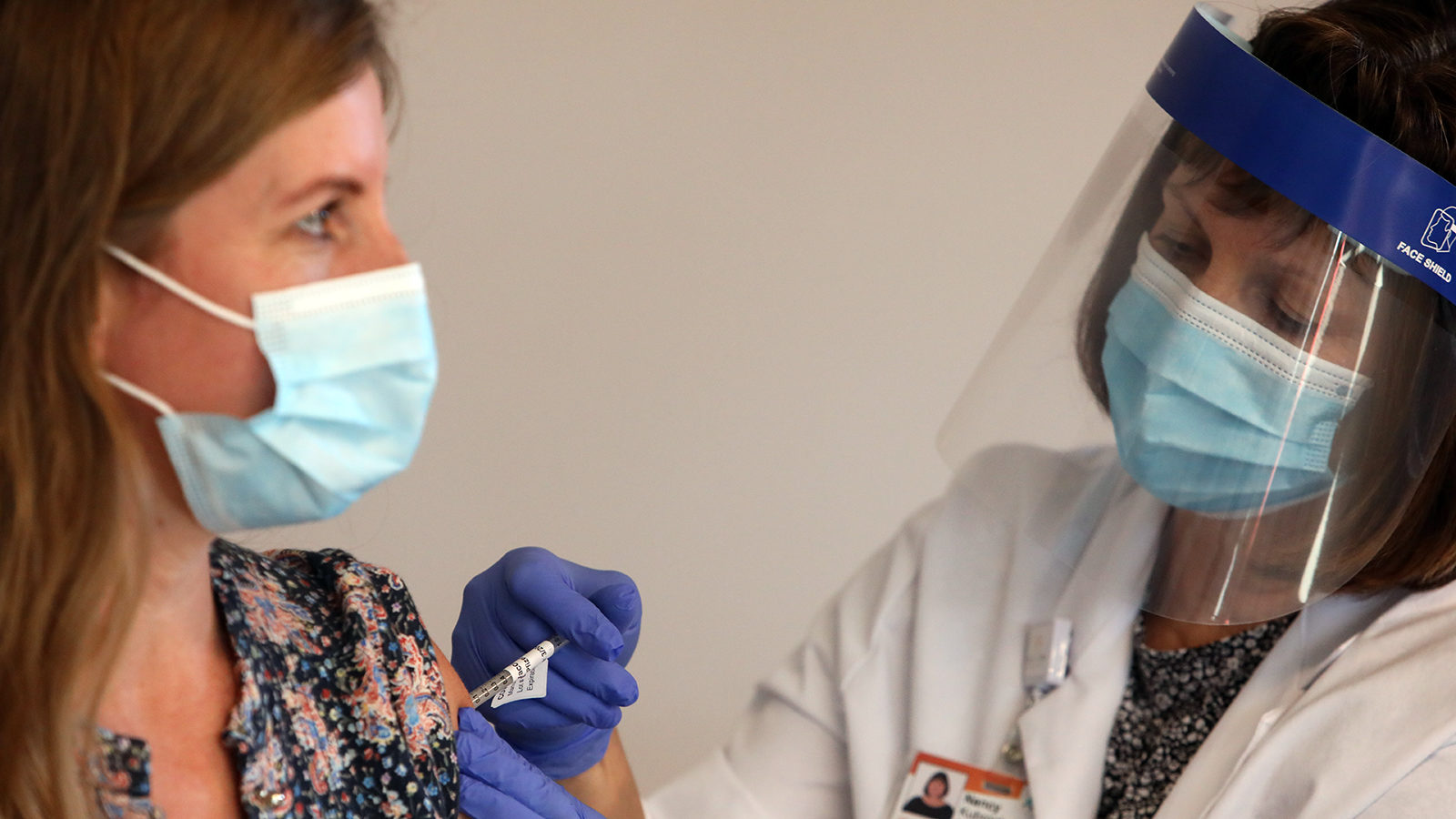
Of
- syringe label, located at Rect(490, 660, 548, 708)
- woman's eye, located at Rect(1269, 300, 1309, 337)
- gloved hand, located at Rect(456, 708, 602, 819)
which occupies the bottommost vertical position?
gloved hand, located at Rect(456, 708, 602, 819)

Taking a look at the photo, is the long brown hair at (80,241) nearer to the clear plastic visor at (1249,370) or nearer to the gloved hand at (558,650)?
the gloved hand at (558,650)

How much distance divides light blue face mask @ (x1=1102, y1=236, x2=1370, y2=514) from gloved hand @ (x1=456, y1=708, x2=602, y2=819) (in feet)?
2.40

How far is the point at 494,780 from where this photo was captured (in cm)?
115

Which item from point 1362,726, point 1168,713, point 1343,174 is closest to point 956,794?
point 1168,713

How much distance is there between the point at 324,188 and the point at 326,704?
1.41ft

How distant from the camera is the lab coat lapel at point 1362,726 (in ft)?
4.11

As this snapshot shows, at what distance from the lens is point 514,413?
2.40 m

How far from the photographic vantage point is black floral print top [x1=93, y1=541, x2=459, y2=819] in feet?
3.11

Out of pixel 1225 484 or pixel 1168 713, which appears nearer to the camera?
pixel 1225 484

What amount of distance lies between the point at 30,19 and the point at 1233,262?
109cm

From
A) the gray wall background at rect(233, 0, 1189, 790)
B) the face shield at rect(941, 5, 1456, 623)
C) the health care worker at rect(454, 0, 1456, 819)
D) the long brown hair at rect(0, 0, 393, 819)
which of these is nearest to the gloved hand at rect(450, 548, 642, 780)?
the health care worker at rect(454, 0, 1456, 819)

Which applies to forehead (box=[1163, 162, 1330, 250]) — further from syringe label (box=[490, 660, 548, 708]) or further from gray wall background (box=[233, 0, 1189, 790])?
gray wall background (box=[233, 0, 1189, 790])

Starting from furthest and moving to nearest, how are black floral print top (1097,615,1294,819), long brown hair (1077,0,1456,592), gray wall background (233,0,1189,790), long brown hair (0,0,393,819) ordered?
1. gray wall background (233,0,1189,790)
2. black floral print top (1097,615,1294,819)
3. long brown hair (1077,0,1456,592)
4. long brown hair (0,0,393,819)

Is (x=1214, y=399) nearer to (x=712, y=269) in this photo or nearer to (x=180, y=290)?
(x=180, y=290)
